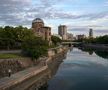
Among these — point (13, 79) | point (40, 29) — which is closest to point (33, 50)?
point (13, 79)

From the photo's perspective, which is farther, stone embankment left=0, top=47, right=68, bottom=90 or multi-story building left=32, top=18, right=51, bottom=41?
multi-story building left=32, top=18, right=51, bottom=41

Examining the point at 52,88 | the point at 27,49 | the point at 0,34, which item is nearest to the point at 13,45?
the point at 0,34

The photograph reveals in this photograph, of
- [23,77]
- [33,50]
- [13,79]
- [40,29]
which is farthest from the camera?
[40,29]

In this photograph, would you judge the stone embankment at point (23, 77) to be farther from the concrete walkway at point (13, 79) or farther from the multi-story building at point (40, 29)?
the multi-story building at point (40, 29)

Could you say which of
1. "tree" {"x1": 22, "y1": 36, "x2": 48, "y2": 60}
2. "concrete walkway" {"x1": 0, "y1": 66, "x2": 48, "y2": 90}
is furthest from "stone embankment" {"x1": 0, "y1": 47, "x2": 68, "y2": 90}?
"tree" {"x1": 22, "y1": 36, "x2": 48, "y2": 60}

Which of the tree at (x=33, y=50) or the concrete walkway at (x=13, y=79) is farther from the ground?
the tree at (x=33, y=50)

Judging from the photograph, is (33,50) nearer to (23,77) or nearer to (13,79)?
(23,77)

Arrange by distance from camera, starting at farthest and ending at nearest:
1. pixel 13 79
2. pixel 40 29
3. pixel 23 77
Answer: pixel 40 29, pixel 23 77, pixel 13 79

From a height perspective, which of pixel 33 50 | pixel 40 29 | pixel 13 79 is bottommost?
pixel 13 79

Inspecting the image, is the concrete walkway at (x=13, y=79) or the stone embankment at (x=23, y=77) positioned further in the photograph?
the stone embankment at (x=23, y=77)

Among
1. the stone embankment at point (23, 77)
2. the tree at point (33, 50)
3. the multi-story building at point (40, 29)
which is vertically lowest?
the stone embankment at point (23, 77)

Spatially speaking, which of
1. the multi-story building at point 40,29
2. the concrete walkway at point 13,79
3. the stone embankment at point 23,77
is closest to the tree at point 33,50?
the stone embankment at point 23,77

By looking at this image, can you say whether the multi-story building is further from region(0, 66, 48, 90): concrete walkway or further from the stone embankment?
region(0, 66, 48, 90): concrete walkway

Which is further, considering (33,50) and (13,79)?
(33,50)
